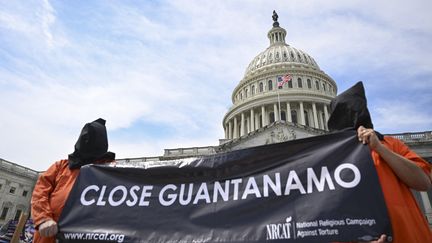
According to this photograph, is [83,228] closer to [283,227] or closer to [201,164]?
A: [201,164]

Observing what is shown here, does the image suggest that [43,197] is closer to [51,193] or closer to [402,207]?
[51,193]

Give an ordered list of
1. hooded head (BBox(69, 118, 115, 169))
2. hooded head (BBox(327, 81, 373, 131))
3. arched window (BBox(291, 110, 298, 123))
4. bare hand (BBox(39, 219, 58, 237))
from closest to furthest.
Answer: hooded head (BBox(327, 81, 373, 131))
bare hand (BBox(39, 219, 58, 237))
hooded head (BBox(69, 118, 115, 169))
arched window (BBox(291, 110, 298, 123))

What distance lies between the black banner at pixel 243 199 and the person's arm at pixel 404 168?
159 mm

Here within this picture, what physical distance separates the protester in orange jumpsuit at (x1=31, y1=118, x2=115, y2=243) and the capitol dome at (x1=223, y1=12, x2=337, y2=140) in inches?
1816

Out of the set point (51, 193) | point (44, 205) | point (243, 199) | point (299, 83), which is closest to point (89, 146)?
point (51, 193)

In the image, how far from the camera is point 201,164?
348 centimetres

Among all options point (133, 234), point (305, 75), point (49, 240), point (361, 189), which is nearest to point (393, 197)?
point (361, 189)

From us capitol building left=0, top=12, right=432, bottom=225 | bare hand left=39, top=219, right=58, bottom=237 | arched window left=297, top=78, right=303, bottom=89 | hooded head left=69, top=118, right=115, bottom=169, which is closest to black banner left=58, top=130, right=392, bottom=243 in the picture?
bare hand left=39, top=219, right=58, bottom=237

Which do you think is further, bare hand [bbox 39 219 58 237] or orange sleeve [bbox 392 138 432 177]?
bare hand [bbox 39 219 58 237]

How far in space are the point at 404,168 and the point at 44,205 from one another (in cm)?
422

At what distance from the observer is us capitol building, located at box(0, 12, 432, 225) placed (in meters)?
35.7

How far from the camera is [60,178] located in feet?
13.1

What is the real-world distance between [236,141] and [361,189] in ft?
110

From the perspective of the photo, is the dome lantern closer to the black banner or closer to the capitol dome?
the capitol dome
